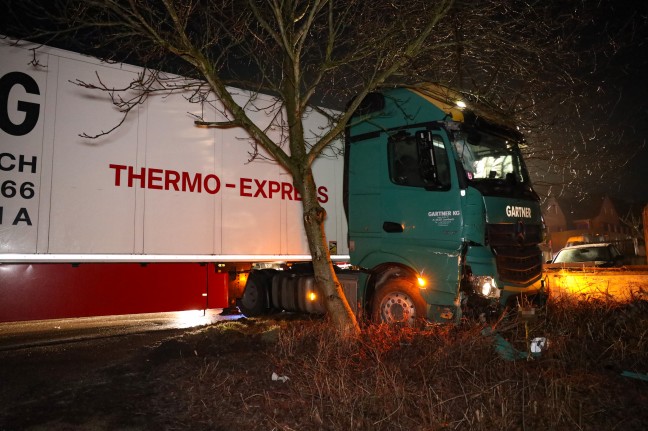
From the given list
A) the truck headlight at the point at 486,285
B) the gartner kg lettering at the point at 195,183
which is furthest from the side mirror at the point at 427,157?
the gartner kg lettering at the point at 195,183

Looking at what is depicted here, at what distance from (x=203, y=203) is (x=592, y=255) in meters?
11.7

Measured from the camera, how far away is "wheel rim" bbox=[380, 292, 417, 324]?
6.35 m

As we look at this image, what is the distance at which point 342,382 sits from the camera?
151 inches

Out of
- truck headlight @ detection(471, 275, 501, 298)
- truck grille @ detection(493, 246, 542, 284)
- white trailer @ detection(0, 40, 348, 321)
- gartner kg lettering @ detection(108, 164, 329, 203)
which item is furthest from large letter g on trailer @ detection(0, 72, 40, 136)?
truck grille @ detection(493, 246, 542, 284)

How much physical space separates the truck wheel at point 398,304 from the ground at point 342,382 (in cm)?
35

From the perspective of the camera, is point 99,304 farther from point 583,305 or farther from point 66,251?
point 583,305

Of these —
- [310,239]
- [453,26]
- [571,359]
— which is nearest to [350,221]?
[310,239]

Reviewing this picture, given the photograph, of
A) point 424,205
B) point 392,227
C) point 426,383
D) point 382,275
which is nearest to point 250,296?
point 382,275

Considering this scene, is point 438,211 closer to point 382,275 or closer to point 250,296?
point 382,275

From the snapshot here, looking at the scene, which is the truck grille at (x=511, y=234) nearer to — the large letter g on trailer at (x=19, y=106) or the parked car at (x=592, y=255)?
the large letter g on trailer at (x=19, y=106)

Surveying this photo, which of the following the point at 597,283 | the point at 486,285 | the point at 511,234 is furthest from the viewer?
the point at 597,283

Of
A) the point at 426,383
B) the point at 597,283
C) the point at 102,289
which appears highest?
the point at 102,289

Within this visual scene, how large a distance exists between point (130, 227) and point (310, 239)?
2.75m

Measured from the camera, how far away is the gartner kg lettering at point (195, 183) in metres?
6.75
